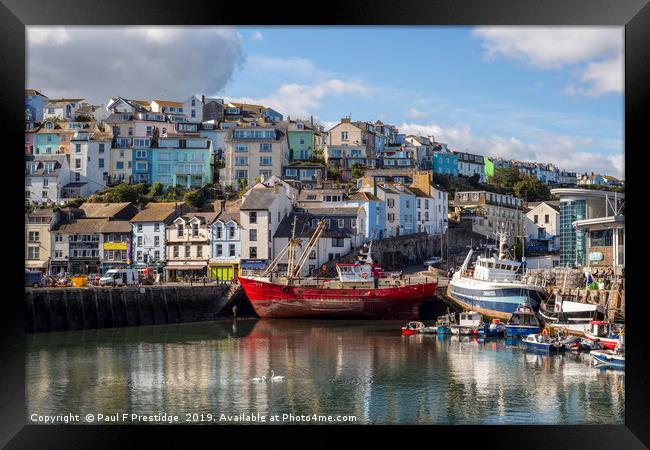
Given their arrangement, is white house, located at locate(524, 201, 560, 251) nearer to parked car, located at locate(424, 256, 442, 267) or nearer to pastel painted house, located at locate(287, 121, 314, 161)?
parked car, located at locate(424, 256, 442, 267)

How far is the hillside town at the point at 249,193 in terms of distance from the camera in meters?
27.1

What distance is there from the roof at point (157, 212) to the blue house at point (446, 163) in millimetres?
17691

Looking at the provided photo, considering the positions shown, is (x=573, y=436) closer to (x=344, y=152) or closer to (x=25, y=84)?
(x=25, y=84)

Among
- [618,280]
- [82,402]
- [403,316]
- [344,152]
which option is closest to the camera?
[82,402]

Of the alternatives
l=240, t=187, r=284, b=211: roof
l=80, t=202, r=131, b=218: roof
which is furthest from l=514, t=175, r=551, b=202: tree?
l=80, t=202, r=131, b=218: roof

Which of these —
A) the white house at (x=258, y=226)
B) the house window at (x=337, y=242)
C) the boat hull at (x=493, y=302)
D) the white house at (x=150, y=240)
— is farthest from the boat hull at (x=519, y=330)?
the white house at (x=150, y=240)

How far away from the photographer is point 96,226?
1093 inches

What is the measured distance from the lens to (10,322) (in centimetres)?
712

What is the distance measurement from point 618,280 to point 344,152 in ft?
72.8

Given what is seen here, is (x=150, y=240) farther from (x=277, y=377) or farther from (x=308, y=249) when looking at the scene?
(x=277, y=377)

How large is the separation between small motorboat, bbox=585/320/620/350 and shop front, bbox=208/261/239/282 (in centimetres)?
1355

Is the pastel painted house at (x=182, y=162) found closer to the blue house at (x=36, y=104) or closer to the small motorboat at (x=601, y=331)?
the blue house at (x=36, y=104)

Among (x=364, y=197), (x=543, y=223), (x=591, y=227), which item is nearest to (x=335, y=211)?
(x=364, y=197)

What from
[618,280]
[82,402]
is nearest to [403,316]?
[618,280]
